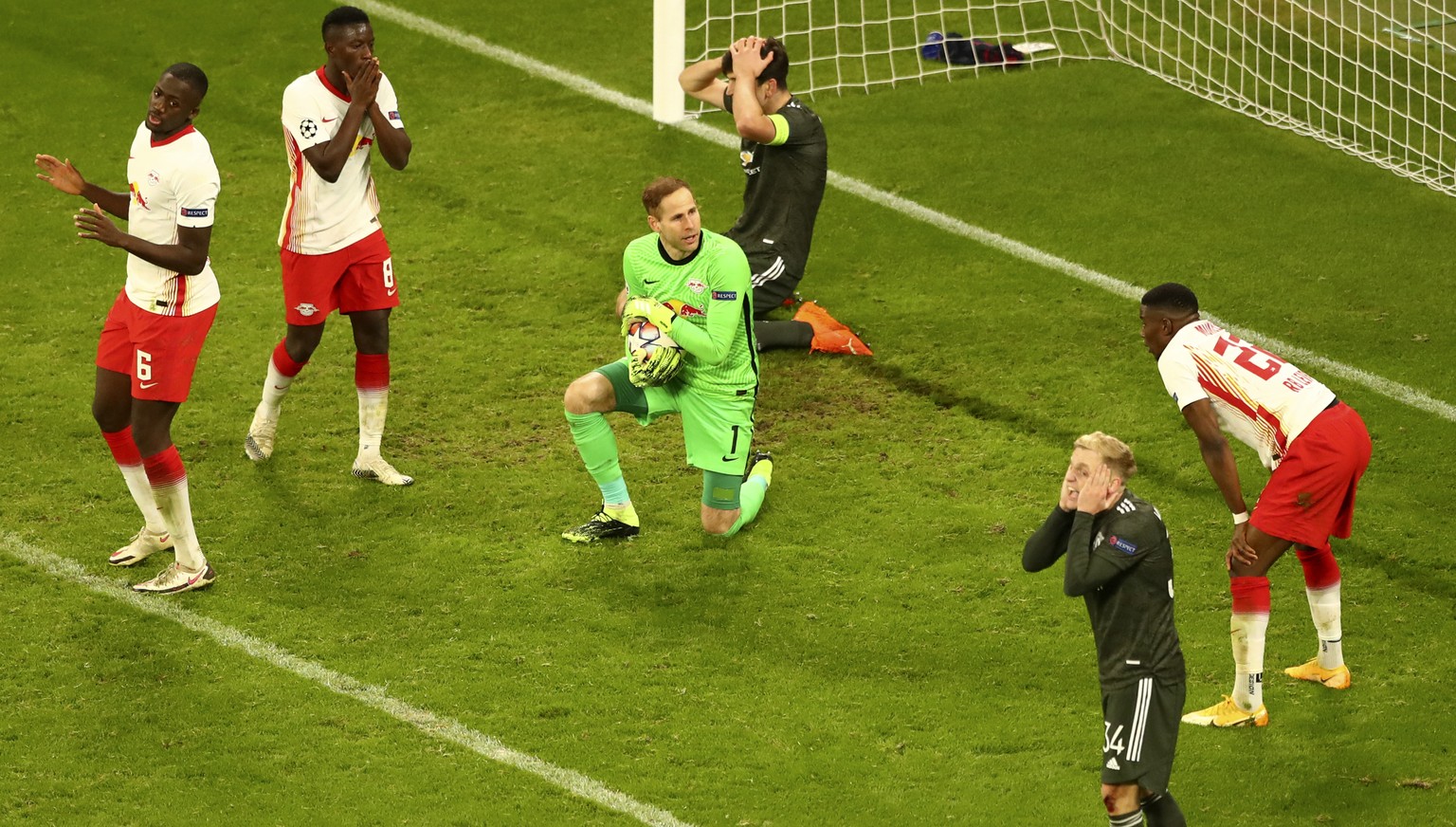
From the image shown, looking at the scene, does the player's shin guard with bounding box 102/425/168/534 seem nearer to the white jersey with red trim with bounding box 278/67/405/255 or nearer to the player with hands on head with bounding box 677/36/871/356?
the white jersey with red trim with bounding box 278/67/405/255

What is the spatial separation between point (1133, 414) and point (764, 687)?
126 inches

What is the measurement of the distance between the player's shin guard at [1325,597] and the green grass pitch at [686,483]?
191mm

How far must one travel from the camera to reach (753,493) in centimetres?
814

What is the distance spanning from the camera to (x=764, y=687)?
6.85 m

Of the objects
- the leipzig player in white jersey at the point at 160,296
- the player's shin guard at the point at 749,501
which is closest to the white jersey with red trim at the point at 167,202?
the leipzig player in white jersey at the point at 160,296

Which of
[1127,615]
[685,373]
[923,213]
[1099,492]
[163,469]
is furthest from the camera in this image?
[923,213]

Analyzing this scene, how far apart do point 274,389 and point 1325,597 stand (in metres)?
5.07

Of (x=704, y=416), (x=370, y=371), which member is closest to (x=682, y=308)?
(x=704, y=416)

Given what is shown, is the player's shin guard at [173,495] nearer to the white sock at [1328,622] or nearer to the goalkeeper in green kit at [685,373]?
the goalkeeper in green kit at [685,373]

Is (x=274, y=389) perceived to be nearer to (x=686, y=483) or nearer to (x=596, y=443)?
(x=596, y=443)

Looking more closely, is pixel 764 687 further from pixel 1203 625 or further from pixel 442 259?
pixel 442 259

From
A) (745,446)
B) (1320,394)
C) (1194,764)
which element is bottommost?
(1194,764)

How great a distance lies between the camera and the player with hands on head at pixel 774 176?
913 centimetres

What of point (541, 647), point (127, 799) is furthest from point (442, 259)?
point (127, 799)
